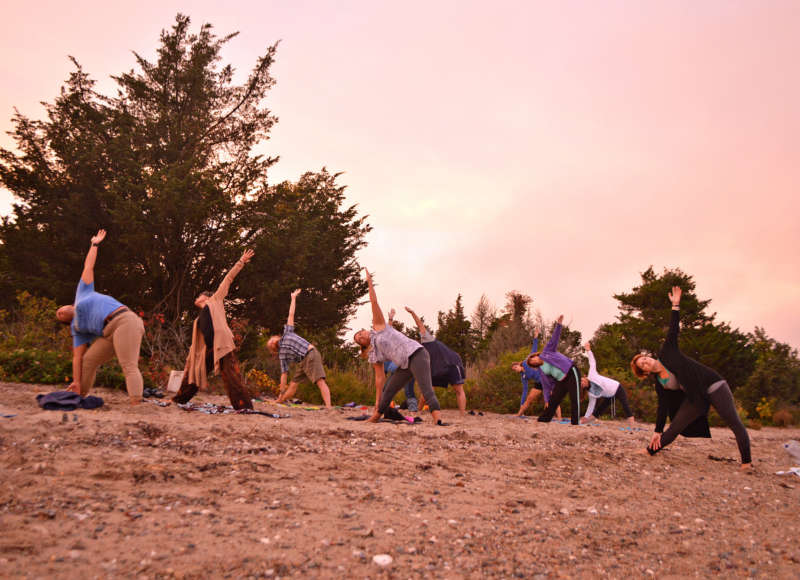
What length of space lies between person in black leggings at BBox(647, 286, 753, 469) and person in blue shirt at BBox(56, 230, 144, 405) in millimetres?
6249

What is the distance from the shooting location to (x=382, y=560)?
9.88ft

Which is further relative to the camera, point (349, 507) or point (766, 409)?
point (766, 409)

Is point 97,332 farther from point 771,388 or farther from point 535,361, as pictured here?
point 771,388

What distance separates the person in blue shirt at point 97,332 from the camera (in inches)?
275

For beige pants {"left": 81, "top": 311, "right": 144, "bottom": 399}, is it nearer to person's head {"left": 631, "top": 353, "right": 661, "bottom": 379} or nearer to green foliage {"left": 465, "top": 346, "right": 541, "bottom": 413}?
person's head {"left": 631, "top": 353, "right": 661, "bottom": 379}

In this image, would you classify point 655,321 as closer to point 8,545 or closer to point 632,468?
point 632,468

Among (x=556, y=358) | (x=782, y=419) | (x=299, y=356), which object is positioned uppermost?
(x=556, y=358)

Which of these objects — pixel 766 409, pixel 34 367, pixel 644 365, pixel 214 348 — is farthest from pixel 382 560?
pixel 766 409

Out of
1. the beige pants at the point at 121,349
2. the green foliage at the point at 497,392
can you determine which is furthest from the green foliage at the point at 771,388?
the beige pants at the point at 121,349

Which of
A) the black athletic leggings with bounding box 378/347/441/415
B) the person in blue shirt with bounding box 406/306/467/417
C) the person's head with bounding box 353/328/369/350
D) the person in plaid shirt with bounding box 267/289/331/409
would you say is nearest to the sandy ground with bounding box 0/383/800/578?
the black athletic leggings with bounding box 378/347/441/415

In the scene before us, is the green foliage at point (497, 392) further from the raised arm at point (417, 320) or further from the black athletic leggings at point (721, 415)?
the black athletic leggings at point (721, 415)

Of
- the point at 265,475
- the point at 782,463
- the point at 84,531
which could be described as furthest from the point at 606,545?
the point at 782,463

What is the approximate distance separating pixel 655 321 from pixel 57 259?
24.2 m

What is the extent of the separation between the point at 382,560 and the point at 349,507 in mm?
813
